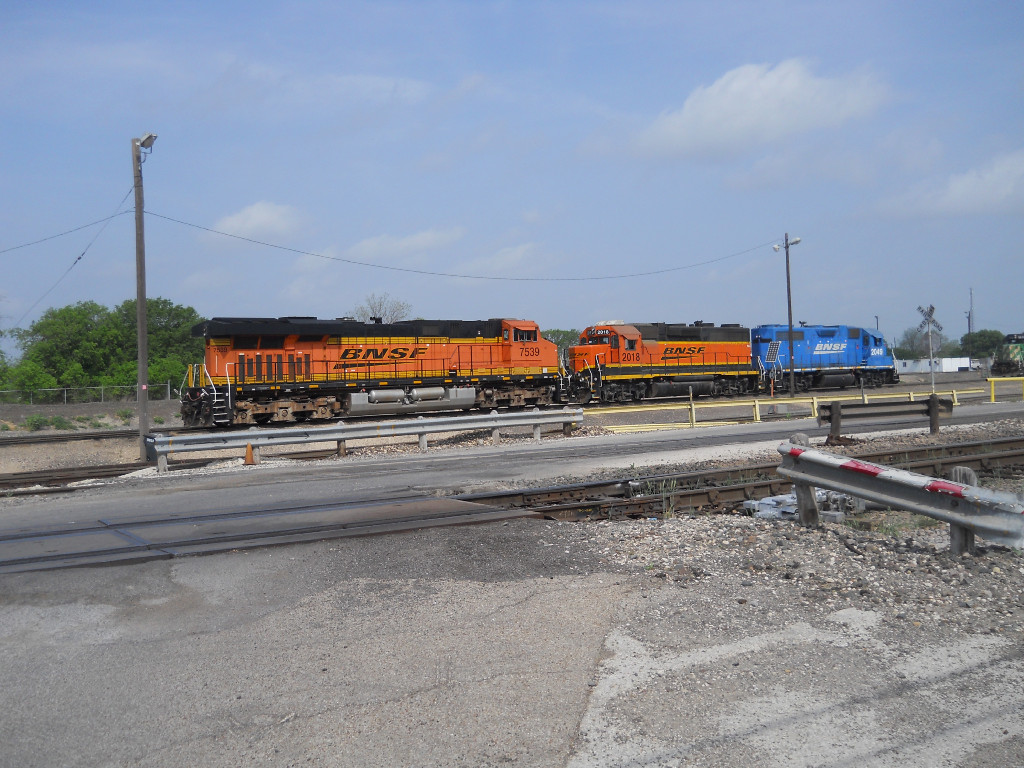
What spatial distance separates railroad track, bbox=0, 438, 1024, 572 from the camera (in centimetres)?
709

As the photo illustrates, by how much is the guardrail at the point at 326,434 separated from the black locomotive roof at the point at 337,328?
6.44 m

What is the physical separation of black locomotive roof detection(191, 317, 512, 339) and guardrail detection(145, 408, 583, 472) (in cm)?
644

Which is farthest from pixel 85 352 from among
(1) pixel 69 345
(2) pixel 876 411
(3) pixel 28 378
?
(2) pixel 876 411

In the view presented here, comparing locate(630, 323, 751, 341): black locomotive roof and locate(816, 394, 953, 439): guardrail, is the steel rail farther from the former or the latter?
locate(630, 323, 751, 341): black locomotive roof

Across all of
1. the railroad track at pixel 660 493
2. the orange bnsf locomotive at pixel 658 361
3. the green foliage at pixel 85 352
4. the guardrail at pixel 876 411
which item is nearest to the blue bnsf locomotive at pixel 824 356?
the orange bnsf locomotive at pixel 658 361

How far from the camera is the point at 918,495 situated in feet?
19.9

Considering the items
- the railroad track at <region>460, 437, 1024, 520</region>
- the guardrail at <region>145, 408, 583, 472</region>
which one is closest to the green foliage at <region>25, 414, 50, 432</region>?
the guardrail at <region>145, 408, 583, 472</region>

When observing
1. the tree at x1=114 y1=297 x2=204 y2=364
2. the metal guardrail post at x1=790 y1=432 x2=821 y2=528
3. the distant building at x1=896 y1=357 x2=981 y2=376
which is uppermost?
the tree at x1=114 y1=297 x2=204 y2=364

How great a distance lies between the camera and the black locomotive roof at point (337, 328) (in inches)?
923

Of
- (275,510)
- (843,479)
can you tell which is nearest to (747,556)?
(843,479)

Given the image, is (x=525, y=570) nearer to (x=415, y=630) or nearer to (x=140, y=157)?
(x=415, y=630)

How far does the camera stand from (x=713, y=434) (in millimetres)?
19531

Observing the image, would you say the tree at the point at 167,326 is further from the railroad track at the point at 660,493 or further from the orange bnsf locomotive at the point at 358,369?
the railroad track at the point at 660,493

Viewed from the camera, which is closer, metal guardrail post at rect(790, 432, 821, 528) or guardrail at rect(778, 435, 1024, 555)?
guardrail at rect(778, 435, 1024, 555)
